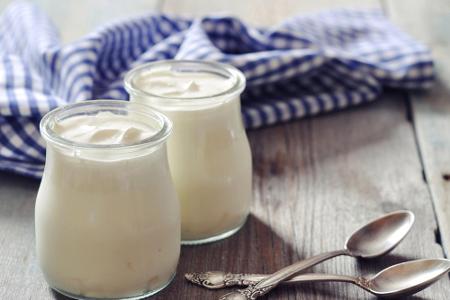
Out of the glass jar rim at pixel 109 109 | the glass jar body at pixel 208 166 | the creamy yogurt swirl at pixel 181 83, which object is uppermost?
the glass jar rim at pixel 109 109

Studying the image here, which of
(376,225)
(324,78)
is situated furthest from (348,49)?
(376,225)

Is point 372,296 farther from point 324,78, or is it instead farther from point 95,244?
point 324,78

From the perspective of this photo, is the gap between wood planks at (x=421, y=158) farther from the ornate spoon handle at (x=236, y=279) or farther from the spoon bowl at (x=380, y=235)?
the ornate spoon handle at (x=236, y=279)

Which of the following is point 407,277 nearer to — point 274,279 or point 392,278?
point 392,278

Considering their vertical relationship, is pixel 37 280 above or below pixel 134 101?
below

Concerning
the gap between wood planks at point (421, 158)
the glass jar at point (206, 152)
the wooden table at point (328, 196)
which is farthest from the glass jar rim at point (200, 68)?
the gap between wood planks at point (421, 158)
